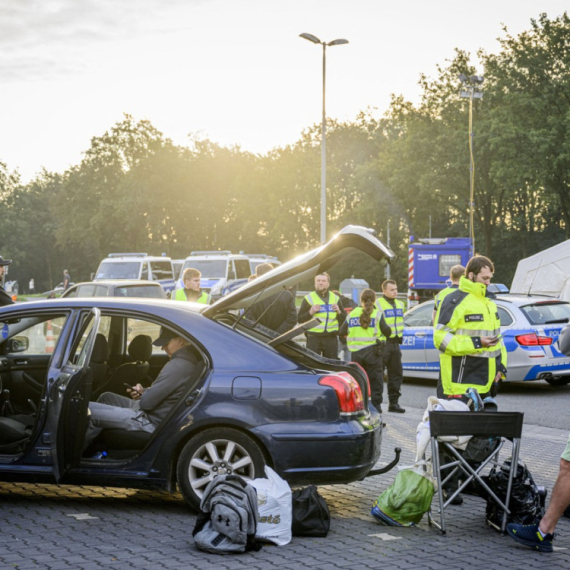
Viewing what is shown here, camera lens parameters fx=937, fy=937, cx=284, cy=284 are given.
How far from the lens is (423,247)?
34.3 meters

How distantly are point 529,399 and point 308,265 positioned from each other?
7893mm

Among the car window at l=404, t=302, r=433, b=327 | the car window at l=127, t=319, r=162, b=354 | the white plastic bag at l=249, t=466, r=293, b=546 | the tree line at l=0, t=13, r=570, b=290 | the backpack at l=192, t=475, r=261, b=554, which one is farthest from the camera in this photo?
the tree line at l=0, t=13, r=570, b=290

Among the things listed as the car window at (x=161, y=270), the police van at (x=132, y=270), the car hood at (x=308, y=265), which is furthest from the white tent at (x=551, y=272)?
the car hood at (x=308, y=265)

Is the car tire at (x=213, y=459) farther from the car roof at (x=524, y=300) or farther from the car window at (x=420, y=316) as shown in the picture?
the car window at (x=420, y=316)

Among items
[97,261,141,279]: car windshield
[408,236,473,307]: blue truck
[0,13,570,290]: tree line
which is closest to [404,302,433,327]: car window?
[408,236,473,307]: blue truck

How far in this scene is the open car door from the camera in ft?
19.4

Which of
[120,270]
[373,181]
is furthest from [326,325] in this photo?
[373,181]

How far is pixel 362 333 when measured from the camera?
1113cm

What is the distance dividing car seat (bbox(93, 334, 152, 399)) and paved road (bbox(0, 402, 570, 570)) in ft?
2.81

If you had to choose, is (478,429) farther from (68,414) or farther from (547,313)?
(547,313)

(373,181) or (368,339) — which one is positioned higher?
(373,181)

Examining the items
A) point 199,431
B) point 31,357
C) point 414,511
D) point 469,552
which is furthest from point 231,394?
point 31,357

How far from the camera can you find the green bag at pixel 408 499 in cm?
584

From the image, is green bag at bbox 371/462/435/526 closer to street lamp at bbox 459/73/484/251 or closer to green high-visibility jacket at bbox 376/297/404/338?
green high-visibility jacket at bbox 376/297/404/338
